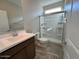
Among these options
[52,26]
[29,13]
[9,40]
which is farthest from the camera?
[52,26]

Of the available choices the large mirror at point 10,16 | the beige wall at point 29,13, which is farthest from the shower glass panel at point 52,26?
the large mirror at point 10,16

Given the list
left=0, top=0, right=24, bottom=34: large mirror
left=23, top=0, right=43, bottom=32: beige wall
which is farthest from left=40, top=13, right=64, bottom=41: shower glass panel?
left=0, top=0, right=24, bottom=34: large mirror

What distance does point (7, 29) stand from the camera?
5.84ft

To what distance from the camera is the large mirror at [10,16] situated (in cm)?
163

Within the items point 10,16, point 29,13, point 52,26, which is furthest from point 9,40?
point 52,26

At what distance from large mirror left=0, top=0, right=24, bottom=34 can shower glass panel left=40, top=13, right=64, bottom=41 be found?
169 cm

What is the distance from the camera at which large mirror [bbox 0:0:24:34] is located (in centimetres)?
163

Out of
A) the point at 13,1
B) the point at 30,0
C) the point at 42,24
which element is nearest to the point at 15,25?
the point at 13,1

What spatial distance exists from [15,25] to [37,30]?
1637mm

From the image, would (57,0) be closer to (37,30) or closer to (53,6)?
(53,6)

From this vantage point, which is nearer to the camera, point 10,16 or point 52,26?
point 10,16

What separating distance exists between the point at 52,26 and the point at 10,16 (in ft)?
7.25

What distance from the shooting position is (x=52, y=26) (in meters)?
3.51

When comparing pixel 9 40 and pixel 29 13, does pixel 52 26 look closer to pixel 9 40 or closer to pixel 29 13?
pixel 29 13
